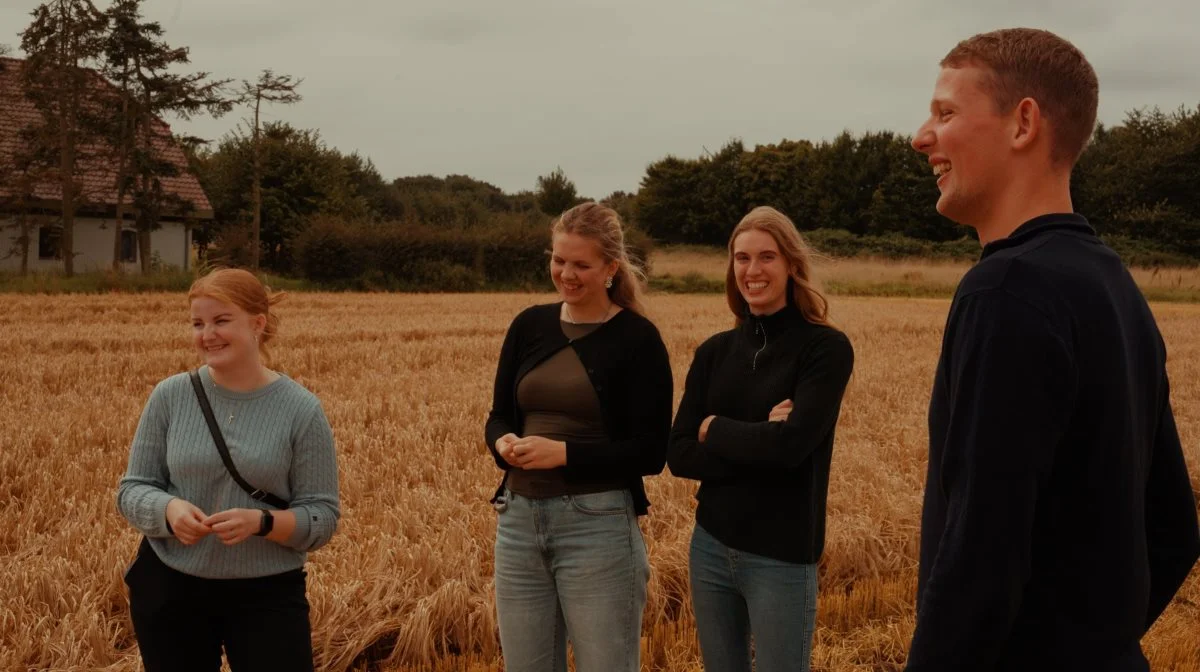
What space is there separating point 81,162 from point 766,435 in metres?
35.7

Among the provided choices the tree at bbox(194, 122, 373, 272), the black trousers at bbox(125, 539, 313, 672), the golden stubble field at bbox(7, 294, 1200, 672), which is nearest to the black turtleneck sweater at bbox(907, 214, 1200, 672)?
the black trousers at bbox(125, 539, 313, 672)

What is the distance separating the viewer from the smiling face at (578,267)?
3375 mm

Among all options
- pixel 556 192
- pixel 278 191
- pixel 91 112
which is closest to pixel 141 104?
pixel 91 112

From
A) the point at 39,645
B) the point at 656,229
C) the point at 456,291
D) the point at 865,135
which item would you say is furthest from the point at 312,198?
the point at 39,645

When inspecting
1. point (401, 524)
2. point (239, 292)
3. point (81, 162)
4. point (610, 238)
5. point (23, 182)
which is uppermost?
point (81, 162)

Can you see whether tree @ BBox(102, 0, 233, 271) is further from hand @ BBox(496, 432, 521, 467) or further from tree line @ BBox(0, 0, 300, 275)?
hand @ BBox(496, 432, 521, 467)

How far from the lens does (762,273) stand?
3.40m

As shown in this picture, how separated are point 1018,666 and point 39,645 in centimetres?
373

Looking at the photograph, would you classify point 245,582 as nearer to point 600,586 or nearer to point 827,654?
point 600,586

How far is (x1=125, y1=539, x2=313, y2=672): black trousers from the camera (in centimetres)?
284

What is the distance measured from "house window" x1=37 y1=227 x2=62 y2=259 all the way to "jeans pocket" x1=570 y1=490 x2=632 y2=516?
3356cm

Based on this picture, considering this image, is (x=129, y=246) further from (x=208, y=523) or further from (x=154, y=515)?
(x=208, y=523)

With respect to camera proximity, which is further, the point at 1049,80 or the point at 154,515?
the point at 154,515

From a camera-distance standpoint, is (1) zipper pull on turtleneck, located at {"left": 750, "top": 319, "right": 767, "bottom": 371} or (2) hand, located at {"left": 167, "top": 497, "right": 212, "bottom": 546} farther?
(1) zipper pull on turtleneck, located at {"left": 750, "top": 319, "right": 767, "bottom": 371}
